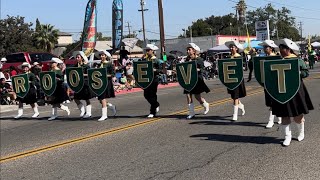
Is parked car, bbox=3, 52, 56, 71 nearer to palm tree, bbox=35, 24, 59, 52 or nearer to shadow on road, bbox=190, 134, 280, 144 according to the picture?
shadow on road, bbox=190, 134, 280, 144

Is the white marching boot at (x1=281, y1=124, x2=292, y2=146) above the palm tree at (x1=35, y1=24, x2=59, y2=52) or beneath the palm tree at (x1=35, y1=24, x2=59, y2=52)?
beneath

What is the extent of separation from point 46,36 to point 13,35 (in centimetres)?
2816

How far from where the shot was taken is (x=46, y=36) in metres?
78.9

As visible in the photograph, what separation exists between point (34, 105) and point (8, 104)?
5.56m

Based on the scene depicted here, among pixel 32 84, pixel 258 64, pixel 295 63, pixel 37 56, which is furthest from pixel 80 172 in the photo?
pixel 37 56

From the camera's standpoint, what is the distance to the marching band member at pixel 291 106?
7562mm

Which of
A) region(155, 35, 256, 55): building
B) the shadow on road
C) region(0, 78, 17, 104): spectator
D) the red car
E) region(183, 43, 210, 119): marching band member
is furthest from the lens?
region(155, 35, 256, 55): building

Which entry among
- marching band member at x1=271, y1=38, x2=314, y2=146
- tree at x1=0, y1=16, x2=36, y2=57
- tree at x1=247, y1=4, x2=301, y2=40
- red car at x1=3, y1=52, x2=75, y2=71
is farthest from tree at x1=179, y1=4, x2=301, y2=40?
marching band member at x1=271, y1=38, x2=314, y2=146

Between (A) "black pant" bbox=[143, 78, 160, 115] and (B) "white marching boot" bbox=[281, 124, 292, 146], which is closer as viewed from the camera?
(B) "white marching boot" bbox=[281, 124, 292, 146]

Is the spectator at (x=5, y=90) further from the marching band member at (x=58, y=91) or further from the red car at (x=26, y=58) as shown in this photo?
the marching band member at (x=58, y=91)

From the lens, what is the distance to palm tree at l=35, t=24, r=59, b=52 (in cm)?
7750

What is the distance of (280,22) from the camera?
431 ft

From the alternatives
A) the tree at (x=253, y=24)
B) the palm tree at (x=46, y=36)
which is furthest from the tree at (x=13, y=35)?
the tree at (x=253, y=24)

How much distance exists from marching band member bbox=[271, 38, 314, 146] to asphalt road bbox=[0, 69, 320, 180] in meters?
0.27
